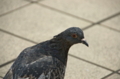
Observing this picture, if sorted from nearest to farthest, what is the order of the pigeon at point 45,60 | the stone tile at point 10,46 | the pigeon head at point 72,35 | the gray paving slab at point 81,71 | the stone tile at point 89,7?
the pigeon at point 45,60
the pigeon head at point 72,35
the gray paving slab at point 81,71
the stone tile at point 10,46
the stone tile at point 89,7

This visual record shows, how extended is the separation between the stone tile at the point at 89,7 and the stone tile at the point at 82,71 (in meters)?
1.47

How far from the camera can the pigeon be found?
16.7 ft

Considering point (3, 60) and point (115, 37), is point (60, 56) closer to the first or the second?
point (3, 60)

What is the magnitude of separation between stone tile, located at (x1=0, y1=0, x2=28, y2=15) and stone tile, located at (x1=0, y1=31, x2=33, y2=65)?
889mm

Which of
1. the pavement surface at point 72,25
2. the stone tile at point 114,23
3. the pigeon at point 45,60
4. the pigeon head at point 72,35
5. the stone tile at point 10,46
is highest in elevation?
the pigeon head at point 72,35

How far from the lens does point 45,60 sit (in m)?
5.30

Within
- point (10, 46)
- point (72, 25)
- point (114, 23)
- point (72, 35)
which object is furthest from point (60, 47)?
point (114, 23)

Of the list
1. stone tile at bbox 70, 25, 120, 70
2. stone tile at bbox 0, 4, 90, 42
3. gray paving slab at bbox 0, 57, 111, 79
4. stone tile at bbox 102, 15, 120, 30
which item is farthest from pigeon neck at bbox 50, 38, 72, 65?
stone tile at bbox 102, 15, 120, 30

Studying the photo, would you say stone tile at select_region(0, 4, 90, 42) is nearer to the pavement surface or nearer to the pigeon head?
the pavement surface

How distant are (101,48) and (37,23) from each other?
1375mm

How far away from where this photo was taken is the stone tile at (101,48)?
22.0 ft

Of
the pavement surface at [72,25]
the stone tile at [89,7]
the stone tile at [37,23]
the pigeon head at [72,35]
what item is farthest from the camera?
the stone tile at [89,7]

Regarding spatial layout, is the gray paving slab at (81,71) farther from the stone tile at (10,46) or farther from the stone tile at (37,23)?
the stone tile at (37,23)

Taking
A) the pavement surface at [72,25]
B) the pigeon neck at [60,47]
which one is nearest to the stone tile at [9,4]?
the pavement surface at [72,25]
